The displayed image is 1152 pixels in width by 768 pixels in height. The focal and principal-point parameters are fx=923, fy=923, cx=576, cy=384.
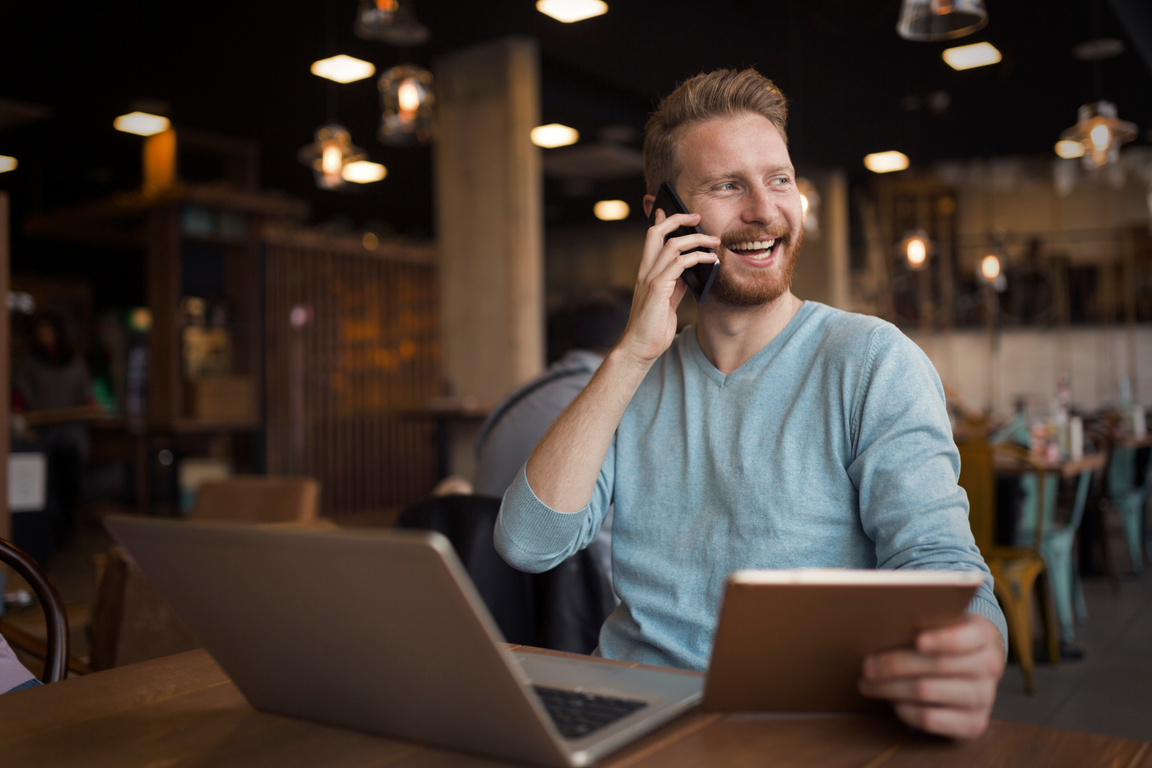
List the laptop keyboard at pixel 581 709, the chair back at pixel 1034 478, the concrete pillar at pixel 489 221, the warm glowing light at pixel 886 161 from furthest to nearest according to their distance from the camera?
the warm glowing light at pixel 886 161, the concrete pillar at pixel 489 221, the chair back at pixel 1034 478, the laptop keyboard at pixel 581 709

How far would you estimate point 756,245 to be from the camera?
Answer: 1.38 metres

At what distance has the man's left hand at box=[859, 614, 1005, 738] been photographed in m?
0.72

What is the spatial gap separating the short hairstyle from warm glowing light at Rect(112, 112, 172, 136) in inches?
292

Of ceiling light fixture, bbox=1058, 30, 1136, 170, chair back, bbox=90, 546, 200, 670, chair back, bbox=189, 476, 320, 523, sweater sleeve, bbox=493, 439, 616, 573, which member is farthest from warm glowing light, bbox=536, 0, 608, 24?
sweater sleeve, bbox=493, 439, 616, 573

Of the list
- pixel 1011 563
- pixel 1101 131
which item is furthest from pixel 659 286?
pixel 1101 131

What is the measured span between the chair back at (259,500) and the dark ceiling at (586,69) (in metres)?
2.97

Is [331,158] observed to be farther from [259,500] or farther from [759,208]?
[759,208]

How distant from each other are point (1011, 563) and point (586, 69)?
482cm

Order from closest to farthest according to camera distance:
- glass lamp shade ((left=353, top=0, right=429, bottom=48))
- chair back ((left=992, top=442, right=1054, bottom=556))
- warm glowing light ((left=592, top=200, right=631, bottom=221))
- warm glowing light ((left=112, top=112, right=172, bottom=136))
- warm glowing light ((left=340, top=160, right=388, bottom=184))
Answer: chair back ((left=992, top=442, right=1054, bottom=556))
glass lamp shade ((left=353, top=0, right=429, bottom=48))
warm glowing light ((left=340, top=160, right=388, bottom=184))
warm glowing light ((left=112, top=112, right=172, bottom=136))
warm glowing light ((left=592, top=200, right=631, bottom=221))

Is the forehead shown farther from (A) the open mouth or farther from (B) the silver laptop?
(B) the silver laptop

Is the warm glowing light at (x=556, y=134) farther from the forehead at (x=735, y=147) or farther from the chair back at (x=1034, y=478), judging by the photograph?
the forehead at (x=735, y=147)

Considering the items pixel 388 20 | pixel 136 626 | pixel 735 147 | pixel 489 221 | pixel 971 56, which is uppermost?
pixel 971 56

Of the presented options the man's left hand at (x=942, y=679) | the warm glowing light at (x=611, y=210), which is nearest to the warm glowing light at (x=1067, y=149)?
the warm glowing light at (x=611, y=210)

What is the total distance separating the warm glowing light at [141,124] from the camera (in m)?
7.71
